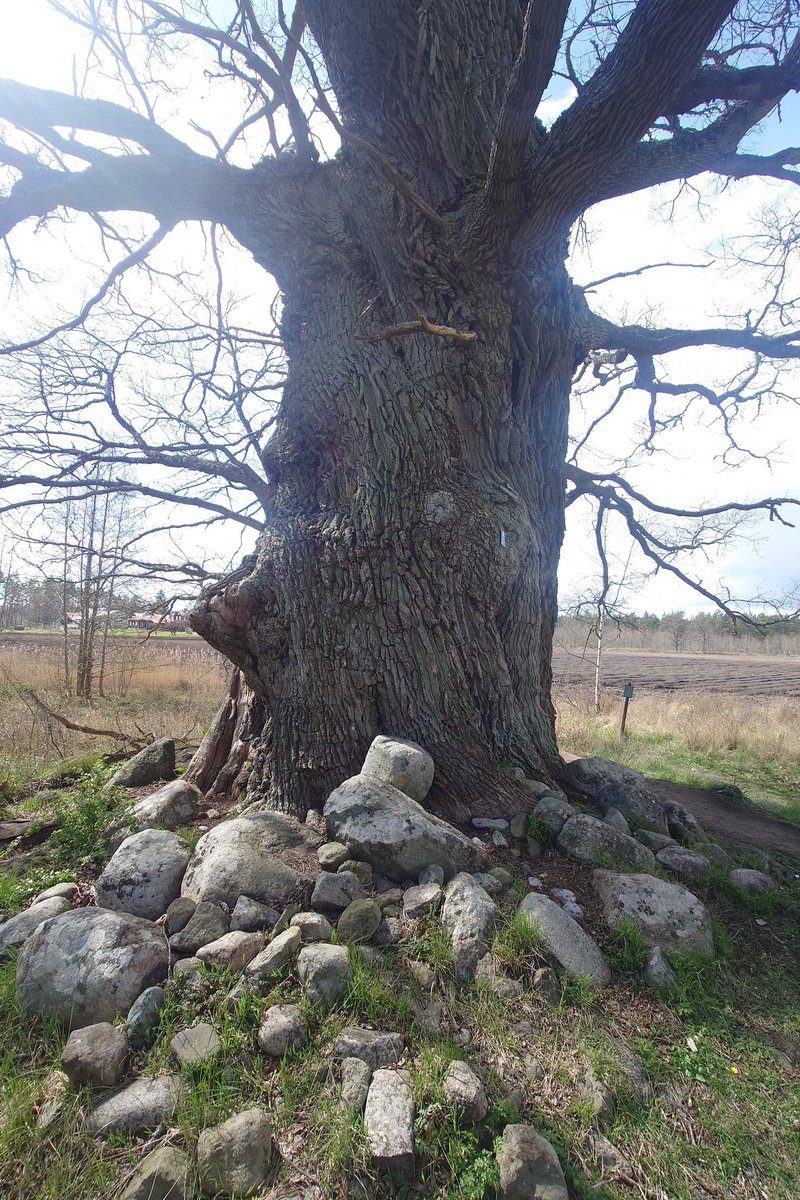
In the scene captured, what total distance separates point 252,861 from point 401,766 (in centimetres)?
81

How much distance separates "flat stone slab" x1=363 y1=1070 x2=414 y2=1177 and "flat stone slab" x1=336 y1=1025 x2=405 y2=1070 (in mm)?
49

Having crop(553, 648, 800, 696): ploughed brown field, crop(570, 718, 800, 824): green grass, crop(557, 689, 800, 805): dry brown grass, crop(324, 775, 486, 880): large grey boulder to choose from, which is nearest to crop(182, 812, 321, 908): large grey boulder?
crop(324, 775, 486, 880): large grey boulder

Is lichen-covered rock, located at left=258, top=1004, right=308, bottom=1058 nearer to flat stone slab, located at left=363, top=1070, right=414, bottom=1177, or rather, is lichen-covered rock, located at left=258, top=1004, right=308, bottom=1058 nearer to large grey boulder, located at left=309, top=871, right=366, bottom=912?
flat stone slab, located at left=363, top=1070, right=414, bottom=1177

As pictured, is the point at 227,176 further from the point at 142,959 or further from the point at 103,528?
the point at 103,528

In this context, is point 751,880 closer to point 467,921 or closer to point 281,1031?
point 467,921

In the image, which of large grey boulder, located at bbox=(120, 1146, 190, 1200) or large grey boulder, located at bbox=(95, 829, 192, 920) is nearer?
large grey boulder, located at bbox=(120, 1146, 190, 1200)

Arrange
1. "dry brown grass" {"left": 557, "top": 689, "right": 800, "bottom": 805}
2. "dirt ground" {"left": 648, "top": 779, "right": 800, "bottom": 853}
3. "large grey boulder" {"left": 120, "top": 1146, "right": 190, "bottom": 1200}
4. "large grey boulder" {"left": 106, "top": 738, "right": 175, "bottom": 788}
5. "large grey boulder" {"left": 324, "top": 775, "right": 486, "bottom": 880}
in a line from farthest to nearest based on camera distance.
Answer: "dry brown grass" {"left": 557, "top": 689, "right": 800, "bottom": 805} < "dirt ground" {"left": 648, "top": 779, "right": 800, "bottom": 853} < "large grey boulder" {"left": 106, "top": 738, "right": 175, "bottom": 788} < "large grey boulder" {"left": 324, "top": 775, "right": 486, "bottom": 880} < "large grey boulder" {"left": 120, "top": 1146, "right": 190, "bottom": 1200}

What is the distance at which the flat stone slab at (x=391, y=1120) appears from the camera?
1469 millimetres

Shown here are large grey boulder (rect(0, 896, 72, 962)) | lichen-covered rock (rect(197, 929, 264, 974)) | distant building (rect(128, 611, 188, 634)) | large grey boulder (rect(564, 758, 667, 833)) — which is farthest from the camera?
distant building (rect(128, 611, 188, 634))

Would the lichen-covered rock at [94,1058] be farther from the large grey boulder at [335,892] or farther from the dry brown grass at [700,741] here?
the dry brown grass at [700,741]

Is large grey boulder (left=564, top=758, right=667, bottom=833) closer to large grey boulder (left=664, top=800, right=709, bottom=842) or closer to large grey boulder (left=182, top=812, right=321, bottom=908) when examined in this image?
large grey boulder (left=664, top=800, right=709, bottom=842)

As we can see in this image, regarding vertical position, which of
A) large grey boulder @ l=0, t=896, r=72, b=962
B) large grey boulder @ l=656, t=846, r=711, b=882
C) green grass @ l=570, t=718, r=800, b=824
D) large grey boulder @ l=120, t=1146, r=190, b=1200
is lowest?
green grass @ l=570, t=718, r=800, b=824

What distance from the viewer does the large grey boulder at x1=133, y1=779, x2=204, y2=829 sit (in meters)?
2.95

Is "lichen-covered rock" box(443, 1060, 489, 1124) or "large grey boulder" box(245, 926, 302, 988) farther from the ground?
"large grey boulder" box(245, 926, 302, 988)
